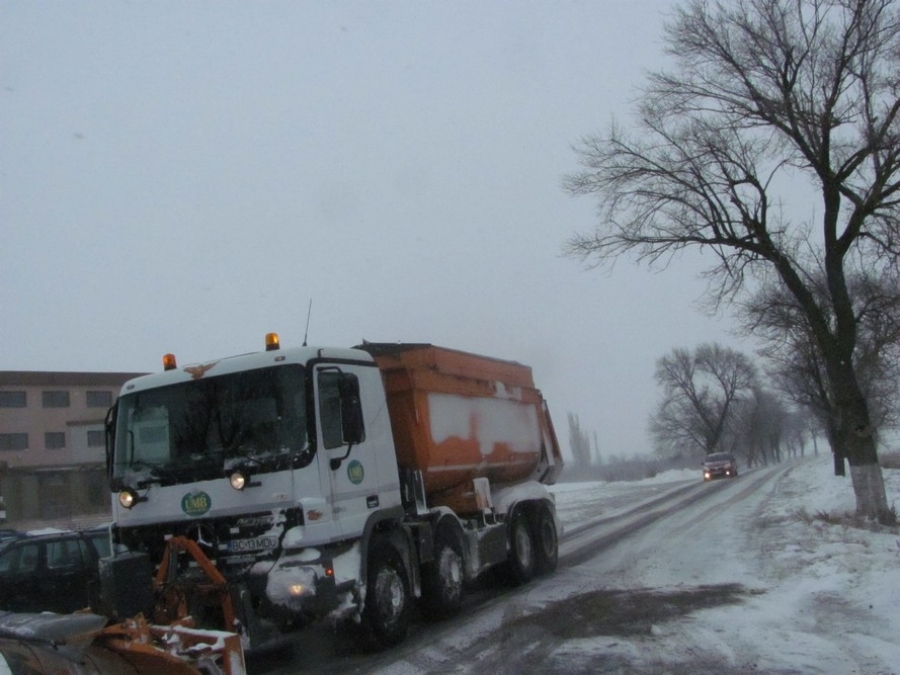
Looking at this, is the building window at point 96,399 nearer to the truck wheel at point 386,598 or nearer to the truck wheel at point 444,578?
the truck wheel at point 444,578

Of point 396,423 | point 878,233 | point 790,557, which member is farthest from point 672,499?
point 396,423

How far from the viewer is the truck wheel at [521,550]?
12.3 metres

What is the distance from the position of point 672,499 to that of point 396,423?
22.4m

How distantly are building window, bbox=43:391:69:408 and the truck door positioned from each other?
5491 centimetres

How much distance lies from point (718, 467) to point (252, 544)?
46.8 metres

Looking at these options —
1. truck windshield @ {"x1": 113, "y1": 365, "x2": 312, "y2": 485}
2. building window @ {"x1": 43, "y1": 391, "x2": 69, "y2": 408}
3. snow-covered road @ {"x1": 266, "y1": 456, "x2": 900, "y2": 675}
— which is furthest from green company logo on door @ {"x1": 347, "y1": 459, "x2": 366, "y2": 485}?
building window @ {"x1": 43, "y1": 391, "x2": 69, "y2": 408}

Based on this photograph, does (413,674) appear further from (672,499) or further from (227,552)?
(672,499)

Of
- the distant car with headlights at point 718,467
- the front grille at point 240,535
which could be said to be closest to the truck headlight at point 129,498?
the front grille at point 240,535

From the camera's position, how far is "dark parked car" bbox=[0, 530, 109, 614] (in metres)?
12.2

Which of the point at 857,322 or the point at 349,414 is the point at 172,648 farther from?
the point at 857,322

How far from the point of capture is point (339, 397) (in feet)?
27.5

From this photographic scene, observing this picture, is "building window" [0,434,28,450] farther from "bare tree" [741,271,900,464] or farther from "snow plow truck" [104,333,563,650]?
"snow plow truck" [104,333,563,650]

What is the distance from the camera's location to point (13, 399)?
184 feet

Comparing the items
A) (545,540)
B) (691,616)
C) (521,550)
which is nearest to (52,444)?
(545,540)
